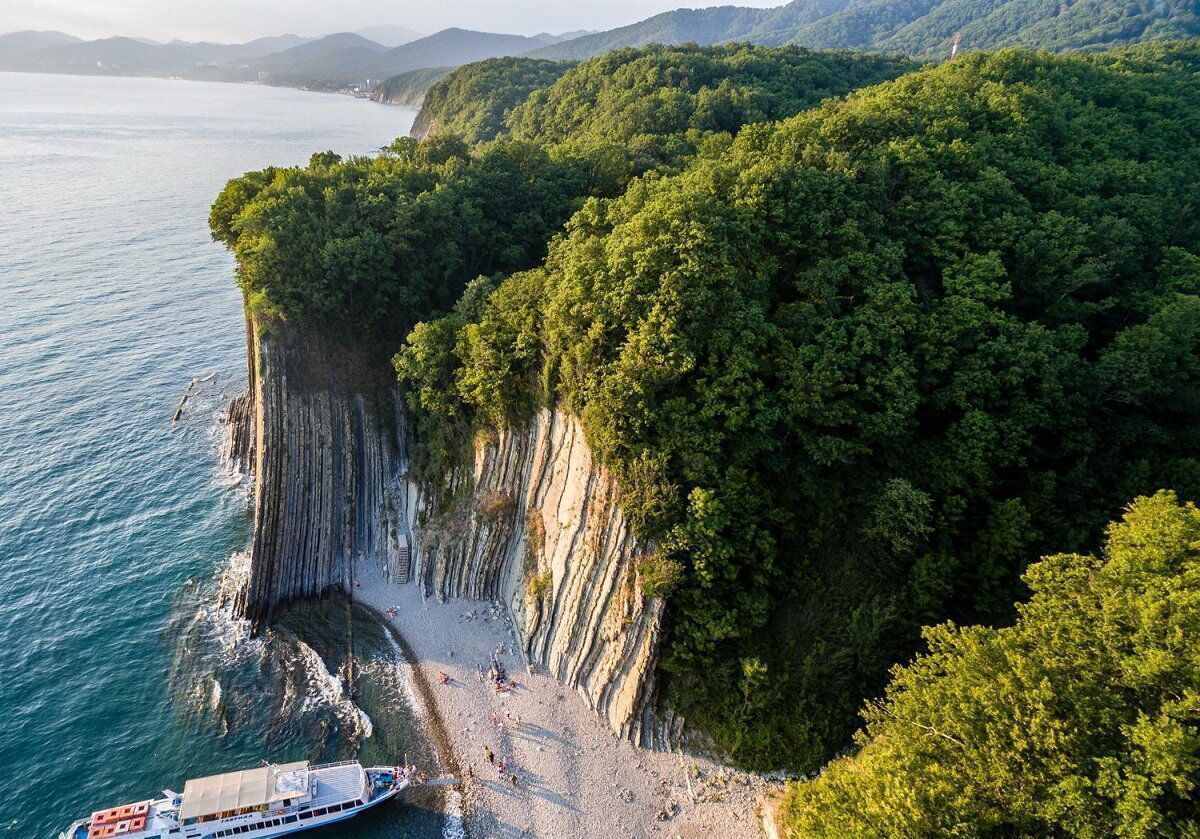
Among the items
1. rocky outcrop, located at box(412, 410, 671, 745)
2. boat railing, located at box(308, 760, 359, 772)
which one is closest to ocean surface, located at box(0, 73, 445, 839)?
boat railing, located at box(308, 760, 359, 772)

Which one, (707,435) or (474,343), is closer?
(707,435)

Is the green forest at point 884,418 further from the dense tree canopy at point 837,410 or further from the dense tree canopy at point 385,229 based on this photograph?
the dense tree canopy at point 385,229

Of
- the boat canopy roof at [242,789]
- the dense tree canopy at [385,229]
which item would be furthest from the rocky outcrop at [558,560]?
the dense tree canopy at [385,229]

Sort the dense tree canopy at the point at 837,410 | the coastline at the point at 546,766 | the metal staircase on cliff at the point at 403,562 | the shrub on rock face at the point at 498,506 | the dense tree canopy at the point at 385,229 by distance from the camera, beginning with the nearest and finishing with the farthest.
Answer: the coastline at the point at 546,766 → the dense tree canopy at the point at 837,410 → the shrub on rock face at the point at 498,506 → the metal staircase on cliff at the point at 403,562 → the dense tree canopy at the point at 385,229

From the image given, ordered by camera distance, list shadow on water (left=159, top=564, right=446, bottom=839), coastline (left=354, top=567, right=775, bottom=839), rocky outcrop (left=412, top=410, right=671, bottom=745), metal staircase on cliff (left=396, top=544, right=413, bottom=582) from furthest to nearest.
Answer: metal staircase on cliff (left=396, top=544, right=413, bottom=582) < shadow on water (left=159, top=564, right=446, bottom=839) < rocky outcrop (left=412, top=410, right=671, bottom=745) < coastline (left=354, top=567, right=775, bottom=839)

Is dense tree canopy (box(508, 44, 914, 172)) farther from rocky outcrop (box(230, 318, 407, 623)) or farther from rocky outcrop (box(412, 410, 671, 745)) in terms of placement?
rocky outcrop (box(412, 410, 671, 745))

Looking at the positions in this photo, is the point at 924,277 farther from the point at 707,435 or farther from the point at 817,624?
the point at 817,624

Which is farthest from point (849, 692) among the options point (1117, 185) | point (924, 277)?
point (1117, 185)
